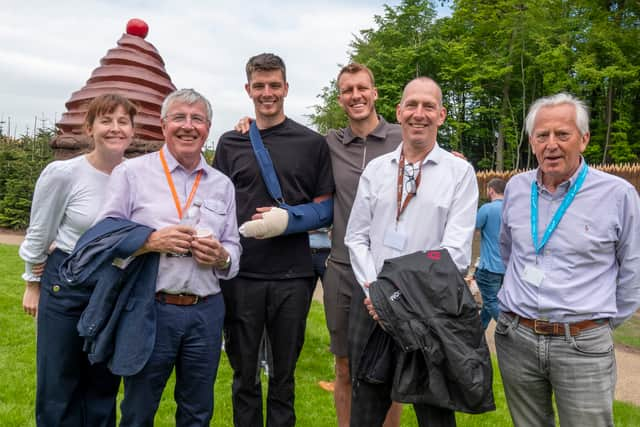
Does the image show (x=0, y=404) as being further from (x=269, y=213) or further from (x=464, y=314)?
(x=464, y=314)

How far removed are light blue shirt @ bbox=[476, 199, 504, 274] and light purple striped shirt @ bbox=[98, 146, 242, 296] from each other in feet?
14.3

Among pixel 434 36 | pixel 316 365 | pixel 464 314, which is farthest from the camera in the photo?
pixel 434 36

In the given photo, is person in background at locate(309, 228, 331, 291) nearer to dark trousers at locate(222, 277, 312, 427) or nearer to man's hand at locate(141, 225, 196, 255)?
dark trousers at locate(222, 277, 312, 427)

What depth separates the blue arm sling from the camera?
3178 mm

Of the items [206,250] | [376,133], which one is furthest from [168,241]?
[376,133]

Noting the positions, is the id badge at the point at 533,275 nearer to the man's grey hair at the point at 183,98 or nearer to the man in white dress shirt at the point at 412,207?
the man in white dress shirt at the point at 412,207

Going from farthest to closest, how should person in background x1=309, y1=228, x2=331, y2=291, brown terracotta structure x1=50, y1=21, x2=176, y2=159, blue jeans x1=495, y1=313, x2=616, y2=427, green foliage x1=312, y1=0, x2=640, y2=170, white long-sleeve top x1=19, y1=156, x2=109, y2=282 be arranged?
green foliage x1=312, y1=0, x2=640, y2=170 → brown terracotta structure x1=50, y1=21, x2=176, y2=159 → person in background x1=309, y1=228, x2=331, y2=291 → white long-sleeve top x1=19, y1=156, x2=109, y2=282 → blue jeans x1=495, y1=313, x2=616, y2=427

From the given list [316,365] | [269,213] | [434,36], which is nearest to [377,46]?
[434,36]

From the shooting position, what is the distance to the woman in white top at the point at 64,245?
2.82m

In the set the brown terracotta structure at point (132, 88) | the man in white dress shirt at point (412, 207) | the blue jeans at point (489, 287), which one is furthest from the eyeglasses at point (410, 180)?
the blue jeans at point (489, 287)

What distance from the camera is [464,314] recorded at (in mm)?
2445

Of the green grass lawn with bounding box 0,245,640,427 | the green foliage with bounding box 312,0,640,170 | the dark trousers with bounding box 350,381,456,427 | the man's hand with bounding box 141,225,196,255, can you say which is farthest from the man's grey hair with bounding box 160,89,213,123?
the green foliage with bounding box 312,0,640,170

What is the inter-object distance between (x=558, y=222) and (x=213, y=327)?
186cm

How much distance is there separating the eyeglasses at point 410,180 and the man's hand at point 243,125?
46.6 inches
